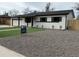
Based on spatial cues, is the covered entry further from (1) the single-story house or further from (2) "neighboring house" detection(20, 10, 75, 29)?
(2) "neighboring house" detection(20, 10, 75, 29)

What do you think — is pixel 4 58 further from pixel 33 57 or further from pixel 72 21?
pixel 72 21

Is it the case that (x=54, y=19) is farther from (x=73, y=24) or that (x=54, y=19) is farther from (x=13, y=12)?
(x=13, y=12)

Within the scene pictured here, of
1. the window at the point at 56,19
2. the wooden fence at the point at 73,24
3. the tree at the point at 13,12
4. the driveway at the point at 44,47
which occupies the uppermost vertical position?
the tree at the point at 13,12

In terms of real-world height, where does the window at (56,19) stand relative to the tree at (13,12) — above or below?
below

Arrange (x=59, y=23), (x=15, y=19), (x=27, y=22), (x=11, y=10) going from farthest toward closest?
(x=11, y=10)
(x=15, y=19)
(x=27, y=22)
(x=59, y=23)

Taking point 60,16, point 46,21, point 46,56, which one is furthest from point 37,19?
point 46,56

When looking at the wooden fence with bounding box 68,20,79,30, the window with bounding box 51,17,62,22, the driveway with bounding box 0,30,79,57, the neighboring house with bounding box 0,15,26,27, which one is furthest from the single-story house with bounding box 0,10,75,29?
the driveway with bounding box 0,30,79,57

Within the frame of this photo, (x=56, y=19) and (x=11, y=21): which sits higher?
(x=56, y=19)

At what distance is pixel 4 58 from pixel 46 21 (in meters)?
25.6

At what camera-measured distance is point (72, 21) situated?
3011cm

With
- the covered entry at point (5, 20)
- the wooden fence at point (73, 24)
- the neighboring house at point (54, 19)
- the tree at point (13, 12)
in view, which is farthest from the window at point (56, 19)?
the tree at point (13, 12)

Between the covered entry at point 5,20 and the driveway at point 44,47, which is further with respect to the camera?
the covered entry at point 5,20

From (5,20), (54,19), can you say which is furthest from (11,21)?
(54,19)

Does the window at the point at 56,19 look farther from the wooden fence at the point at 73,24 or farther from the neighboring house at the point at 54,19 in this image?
the wooden fence at the point at 73,24
